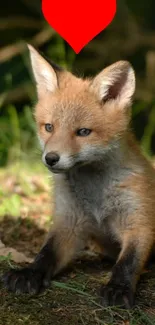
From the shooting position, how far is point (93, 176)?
405 centimetres

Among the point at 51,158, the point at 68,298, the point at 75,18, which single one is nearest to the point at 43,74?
the point at 51,158

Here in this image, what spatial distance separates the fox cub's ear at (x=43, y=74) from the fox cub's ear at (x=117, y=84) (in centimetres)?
25

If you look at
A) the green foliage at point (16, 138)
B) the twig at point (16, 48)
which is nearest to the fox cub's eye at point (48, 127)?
the green foliage at point (16, 138)

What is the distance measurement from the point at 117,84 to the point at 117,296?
1.26 m

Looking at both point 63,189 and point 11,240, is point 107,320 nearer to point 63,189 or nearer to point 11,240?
point 63,189

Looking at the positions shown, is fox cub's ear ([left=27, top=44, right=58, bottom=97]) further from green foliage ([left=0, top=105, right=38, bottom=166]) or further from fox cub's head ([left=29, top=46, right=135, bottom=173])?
green foliage ([left=0, top=105, right=38, bottom=166])

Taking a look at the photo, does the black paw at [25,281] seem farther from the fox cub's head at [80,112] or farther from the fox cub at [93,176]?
the fox cub's head at [80,112]

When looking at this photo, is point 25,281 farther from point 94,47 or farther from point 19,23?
point 94,47

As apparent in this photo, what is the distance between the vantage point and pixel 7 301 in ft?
11.6

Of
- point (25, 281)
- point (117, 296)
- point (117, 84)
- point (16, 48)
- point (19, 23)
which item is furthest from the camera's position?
point (19, 23)

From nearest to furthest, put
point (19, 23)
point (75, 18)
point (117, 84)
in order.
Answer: point (75, 18), point (117, 84), point (19, 23)

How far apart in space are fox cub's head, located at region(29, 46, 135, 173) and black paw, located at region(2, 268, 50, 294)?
60cm

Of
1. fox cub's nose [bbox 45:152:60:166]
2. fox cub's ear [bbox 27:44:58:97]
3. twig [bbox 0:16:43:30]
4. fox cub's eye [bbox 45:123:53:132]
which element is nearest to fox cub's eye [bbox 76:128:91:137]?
fox cub's eye [bbox 45:123:53:132]

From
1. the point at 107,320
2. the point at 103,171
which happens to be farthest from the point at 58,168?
the point at 107,320
